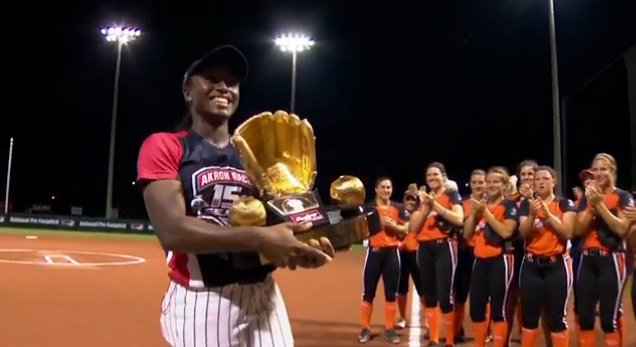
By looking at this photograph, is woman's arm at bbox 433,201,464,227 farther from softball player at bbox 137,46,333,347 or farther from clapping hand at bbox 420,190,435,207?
softball player at bbox 137,46,333,347

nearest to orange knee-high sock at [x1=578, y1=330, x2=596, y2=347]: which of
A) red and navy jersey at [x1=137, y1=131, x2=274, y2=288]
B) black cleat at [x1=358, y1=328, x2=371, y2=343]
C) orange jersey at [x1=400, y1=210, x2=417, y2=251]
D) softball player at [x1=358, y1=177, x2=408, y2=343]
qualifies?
softball player at [x1=358, y1=177, x2=408, y2=343]

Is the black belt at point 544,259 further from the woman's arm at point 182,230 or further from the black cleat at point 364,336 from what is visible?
the woman's arm at point 182,230

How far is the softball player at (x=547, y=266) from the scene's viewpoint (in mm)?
5898

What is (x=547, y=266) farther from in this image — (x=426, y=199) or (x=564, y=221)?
(x=426, y=199)

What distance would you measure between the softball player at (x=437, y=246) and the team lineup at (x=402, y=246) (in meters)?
0.01

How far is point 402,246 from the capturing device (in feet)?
29.4

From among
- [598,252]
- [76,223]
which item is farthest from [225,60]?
[76,223]

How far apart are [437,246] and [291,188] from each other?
215 inches

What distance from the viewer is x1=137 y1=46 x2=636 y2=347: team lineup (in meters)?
2.09

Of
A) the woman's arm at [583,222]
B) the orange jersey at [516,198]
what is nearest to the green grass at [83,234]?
the orange jersey at [516,198]

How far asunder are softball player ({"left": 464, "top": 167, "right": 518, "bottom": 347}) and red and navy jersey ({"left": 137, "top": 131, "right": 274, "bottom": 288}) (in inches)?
181

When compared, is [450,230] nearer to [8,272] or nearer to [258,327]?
[258,327]

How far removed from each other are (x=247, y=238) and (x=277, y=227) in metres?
0.10

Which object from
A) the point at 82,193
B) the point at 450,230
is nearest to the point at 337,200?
the point at 450,230
